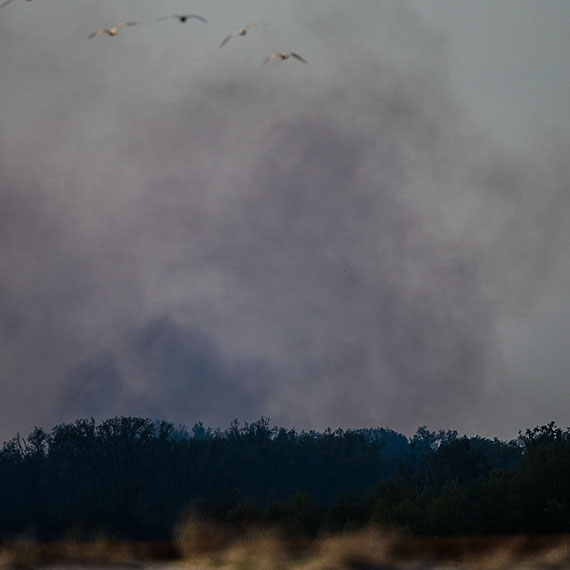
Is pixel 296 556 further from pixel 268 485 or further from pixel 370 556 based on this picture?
pixel 268 485

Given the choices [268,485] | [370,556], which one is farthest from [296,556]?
[268,485]

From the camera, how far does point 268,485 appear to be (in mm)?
112000

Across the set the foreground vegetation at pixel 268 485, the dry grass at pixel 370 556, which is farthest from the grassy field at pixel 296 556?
the foreground vegetation at pixel 268 485

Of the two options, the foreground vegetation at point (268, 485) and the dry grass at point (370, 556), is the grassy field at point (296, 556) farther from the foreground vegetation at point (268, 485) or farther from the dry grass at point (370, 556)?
the foreground vegetation at point (268, 485)

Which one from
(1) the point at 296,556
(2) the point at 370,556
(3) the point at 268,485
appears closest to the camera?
(1) the point at 296,556

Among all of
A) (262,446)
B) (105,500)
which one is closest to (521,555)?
(105,500)

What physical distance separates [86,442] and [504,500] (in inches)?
2668

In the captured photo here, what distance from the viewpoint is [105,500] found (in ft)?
307

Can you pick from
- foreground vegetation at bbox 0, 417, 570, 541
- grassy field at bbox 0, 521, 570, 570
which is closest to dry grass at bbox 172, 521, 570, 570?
grassy field at bbox 0, 521, 570, 570

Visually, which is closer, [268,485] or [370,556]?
[370,556]

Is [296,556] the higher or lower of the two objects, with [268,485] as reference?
lower

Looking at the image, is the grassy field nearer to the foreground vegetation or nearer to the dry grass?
the dry grass

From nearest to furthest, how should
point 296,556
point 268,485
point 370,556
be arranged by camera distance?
point 296,556 < point 370,556 < point 268,485

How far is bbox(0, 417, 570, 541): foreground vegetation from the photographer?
4866cm
